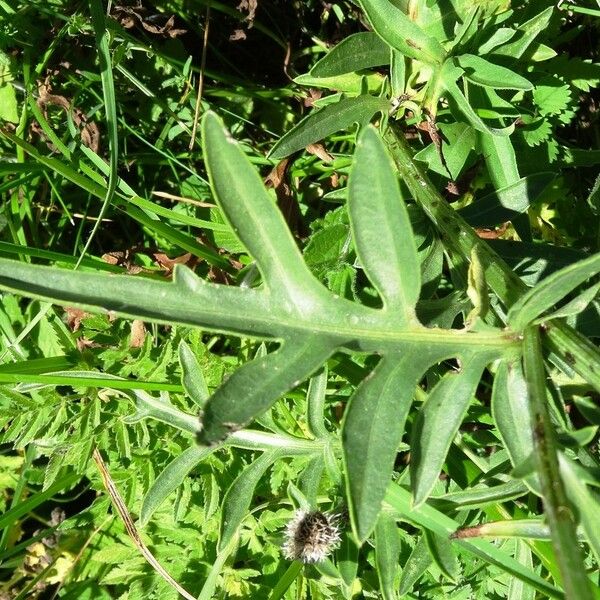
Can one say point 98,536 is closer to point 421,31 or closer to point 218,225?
point 218,225

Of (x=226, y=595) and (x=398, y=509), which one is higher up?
(x=398, y=509)

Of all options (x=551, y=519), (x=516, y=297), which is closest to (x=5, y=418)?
(x=516, y=297)

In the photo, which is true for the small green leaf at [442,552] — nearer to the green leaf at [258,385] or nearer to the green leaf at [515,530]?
the green leaf at [515,530]

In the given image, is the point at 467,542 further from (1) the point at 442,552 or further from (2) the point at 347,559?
(2) the point at 347,559

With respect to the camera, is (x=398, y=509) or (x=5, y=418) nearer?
(x=398, y=509)

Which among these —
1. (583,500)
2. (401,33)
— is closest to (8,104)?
(401,33)

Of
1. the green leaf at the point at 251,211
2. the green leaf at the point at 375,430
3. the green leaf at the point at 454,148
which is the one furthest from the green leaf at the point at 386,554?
the green leaf at the point at 454,148

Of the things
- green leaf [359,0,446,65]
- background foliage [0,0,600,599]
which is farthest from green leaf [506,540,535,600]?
green leaf [359,0,446,65]

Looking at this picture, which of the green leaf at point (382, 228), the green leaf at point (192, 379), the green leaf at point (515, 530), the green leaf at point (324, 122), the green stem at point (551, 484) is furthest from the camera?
the green leaf at point (324, 122)
